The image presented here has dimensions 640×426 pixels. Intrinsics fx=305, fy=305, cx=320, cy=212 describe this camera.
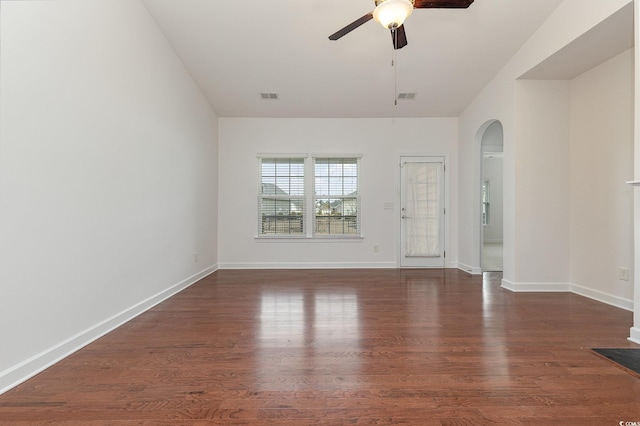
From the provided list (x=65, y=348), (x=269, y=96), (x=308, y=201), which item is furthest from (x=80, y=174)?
(x=308, y=201)

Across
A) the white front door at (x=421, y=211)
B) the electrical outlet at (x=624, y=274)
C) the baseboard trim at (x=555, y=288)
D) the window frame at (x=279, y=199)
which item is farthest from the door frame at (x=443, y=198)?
the electrical outlet at (x=624, y=274)

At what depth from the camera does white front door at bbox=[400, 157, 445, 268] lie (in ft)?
18.2

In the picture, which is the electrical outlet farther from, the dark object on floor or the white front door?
the white front door

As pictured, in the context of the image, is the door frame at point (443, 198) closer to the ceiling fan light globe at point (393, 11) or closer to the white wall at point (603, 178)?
the white wall at point (603, 178)

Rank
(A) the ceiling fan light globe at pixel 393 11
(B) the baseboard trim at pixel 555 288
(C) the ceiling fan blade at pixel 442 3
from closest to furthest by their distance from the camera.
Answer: (A) the ceiling fan light globe at pixel 393 11 → (C) the ceiling fan blade at pixel 442 3 → (B) the baseboard trim at pixel 555 288

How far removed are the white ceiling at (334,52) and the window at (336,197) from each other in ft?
3.17

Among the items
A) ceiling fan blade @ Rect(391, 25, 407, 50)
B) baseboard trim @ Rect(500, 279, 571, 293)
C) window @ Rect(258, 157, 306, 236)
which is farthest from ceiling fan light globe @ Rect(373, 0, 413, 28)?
window @ Rect(258, 157, 306, 236)

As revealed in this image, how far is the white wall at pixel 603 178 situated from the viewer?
10.3ft

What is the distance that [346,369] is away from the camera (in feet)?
6.16

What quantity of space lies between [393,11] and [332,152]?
3372 millimetres

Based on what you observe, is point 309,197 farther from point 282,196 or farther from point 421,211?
point 421,211

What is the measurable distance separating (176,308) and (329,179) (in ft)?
11.1

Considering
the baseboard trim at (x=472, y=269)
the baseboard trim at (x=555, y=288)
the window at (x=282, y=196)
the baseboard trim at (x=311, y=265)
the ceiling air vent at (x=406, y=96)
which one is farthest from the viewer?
the window at (x=282, y=196)

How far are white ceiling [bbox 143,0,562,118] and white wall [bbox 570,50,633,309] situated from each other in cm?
99
